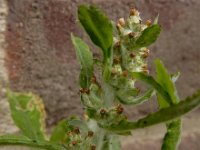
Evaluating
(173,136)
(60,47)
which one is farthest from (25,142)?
(60,47)

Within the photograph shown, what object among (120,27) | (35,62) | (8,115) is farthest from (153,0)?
(120,27)

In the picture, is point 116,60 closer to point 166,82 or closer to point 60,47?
point 166,82

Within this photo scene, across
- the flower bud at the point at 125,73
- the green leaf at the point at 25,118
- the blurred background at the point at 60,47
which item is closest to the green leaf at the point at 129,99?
the flower bud at the point at 125,73

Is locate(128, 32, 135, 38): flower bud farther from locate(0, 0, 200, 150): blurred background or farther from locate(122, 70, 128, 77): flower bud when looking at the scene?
locate(0, 0, 200, 150): blurred background

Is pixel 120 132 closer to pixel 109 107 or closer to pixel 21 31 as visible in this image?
pixel 109 107

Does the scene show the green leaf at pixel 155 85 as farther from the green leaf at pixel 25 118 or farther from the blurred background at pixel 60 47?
the blurred background at pixel 60 47

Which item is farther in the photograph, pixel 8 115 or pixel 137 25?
pixel 8 115
